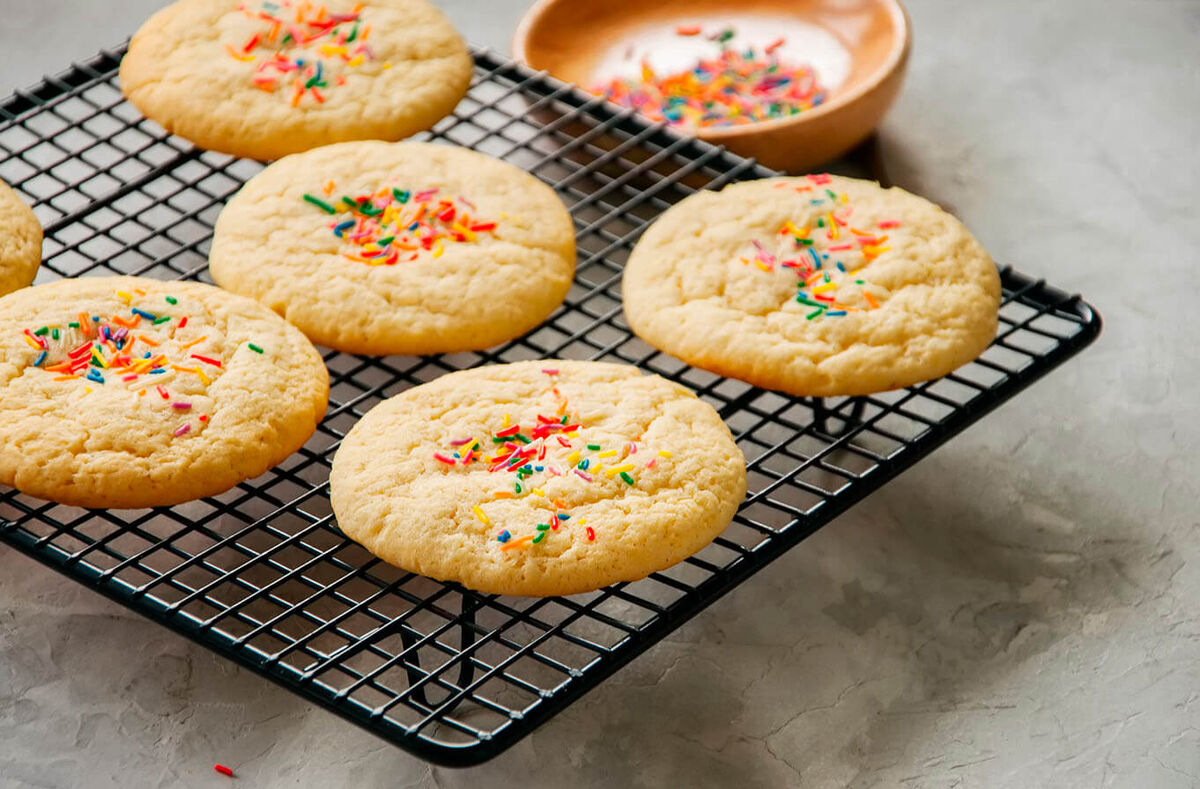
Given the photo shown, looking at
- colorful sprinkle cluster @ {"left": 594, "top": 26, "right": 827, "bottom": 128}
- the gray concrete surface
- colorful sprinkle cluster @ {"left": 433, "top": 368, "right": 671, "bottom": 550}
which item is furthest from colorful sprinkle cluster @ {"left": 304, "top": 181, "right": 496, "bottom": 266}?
colorful sprinkle cluster @ {"left": 594, "top": 26, "right": 827, "bottom": 128}

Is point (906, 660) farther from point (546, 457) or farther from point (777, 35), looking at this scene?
point (777, 35)

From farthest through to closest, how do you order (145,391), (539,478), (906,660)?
(906,660) < (145,391) < (539,478)

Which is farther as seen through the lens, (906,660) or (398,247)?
(398,247)

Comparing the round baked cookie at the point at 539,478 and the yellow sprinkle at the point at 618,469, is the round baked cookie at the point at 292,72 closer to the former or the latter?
the round baked cookie at the point at 539,478

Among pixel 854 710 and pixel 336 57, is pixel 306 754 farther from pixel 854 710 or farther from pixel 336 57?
pixel 336 57

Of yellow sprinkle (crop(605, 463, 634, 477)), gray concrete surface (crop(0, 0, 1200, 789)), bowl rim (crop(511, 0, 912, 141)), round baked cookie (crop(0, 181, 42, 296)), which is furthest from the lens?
bowl rim (crop(511, 0, 912, 141))

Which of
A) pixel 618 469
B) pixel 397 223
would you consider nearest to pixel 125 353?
pixel 397 223

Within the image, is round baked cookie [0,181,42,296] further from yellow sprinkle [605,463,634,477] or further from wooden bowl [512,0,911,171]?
wooden bowl [512,0,911,171]
